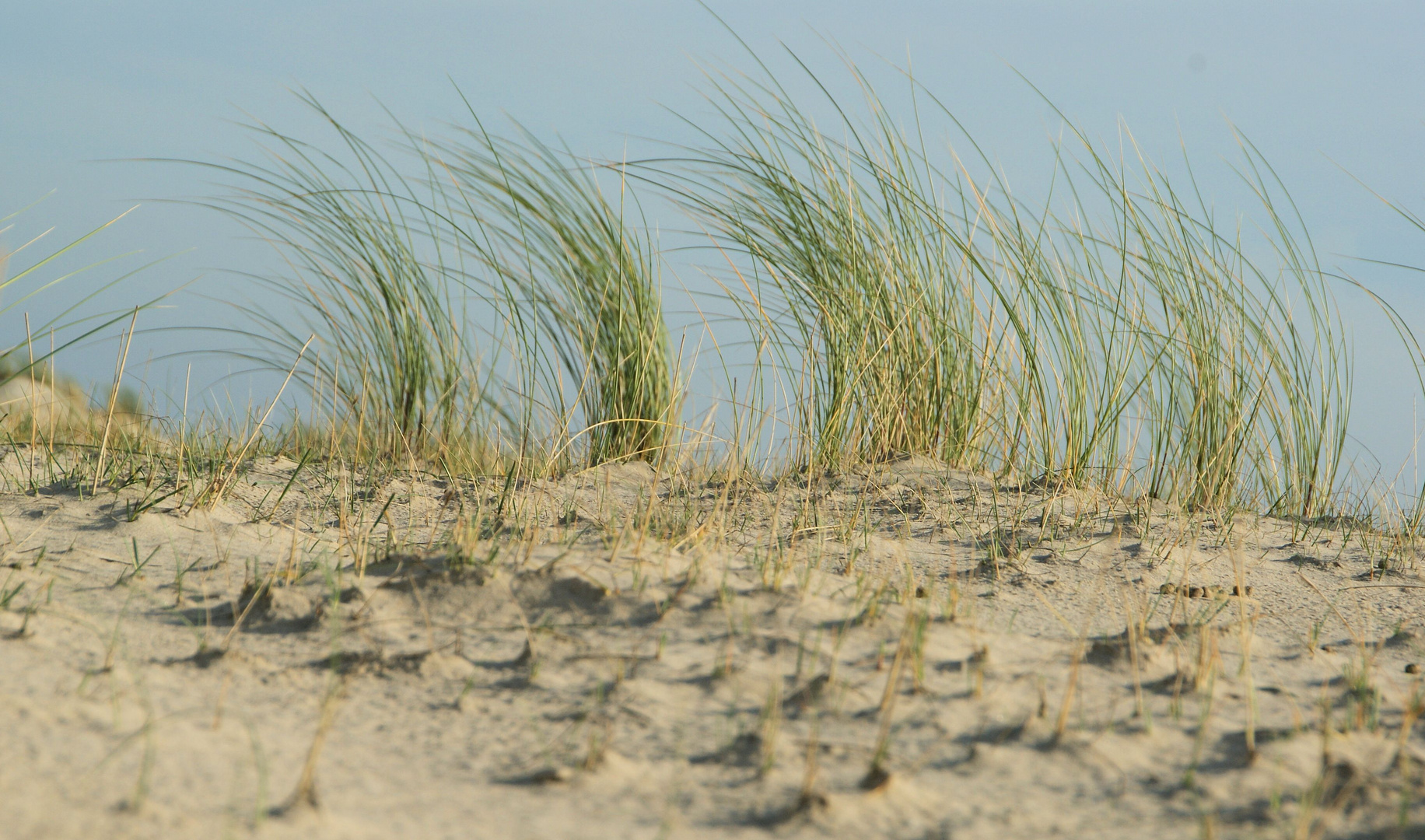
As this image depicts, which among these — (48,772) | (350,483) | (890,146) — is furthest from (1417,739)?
(350,483)

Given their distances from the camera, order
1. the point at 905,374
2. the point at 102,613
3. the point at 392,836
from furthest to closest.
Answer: the point at 905,374 < the point at 102,613 < the point at 392,836

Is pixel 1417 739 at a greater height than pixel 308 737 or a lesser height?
greater

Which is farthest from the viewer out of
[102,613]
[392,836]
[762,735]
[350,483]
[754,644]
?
[350,483]

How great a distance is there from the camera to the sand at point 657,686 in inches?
46.2

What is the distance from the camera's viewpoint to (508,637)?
169 cm

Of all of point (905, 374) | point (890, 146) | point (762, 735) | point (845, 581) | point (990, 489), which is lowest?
point (762, 735)

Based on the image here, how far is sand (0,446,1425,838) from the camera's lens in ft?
3.85

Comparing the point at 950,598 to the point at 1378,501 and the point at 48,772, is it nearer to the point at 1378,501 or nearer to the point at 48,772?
the point at 48,772

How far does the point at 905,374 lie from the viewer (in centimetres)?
326

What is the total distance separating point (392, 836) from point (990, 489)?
92.7 inches

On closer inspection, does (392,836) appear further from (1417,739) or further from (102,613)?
(1417,739)

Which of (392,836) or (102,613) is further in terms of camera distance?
(102,613)

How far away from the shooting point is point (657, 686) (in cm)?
148

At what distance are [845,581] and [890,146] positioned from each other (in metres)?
1.78
